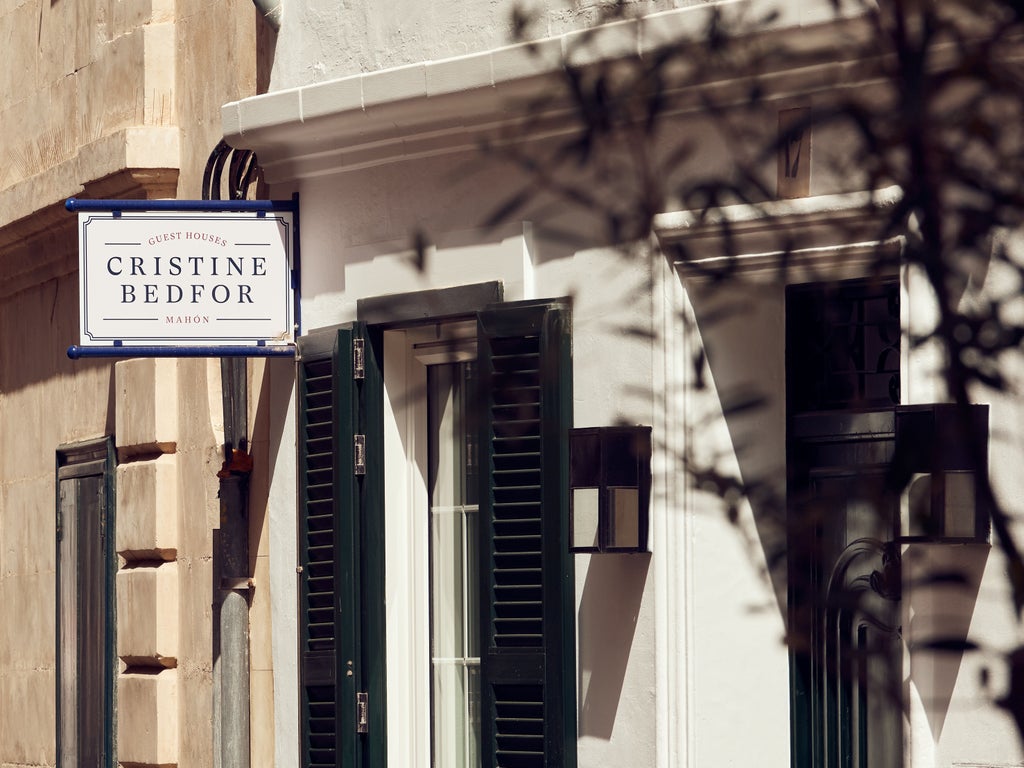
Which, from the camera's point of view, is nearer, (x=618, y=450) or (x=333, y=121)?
(x=618, y=450)

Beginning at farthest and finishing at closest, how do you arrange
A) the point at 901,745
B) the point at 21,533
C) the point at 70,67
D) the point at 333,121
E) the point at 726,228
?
the point at 21,533 → the point at 70,67 → the point at 333,121 → the point at 901,745 → the point at 726,228

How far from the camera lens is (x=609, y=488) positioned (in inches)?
311

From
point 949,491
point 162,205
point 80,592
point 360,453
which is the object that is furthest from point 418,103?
point 80,592

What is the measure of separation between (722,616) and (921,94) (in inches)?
177

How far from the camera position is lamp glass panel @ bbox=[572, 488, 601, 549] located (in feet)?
26.1

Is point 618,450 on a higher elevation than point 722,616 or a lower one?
higher

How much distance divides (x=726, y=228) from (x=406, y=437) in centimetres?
521

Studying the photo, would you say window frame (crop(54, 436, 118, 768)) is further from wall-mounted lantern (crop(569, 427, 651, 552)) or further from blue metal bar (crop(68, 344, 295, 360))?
wall-mounted lantern (crop(569, 427, 651, 552))

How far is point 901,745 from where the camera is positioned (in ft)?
24.8

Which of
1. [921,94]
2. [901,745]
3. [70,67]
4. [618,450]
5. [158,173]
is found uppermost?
[70,67]

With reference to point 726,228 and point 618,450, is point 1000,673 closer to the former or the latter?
point 618,450

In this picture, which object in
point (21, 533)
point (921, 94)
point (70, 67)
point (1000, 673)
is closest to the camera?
point (921, 94)

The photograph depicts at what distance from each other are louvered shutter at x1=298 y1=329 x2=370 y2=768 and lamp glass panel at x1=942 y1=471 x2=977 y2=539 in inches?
117

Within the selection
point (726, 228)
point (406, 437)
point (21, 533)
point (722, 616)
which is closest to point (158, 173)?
point (406, 437)
